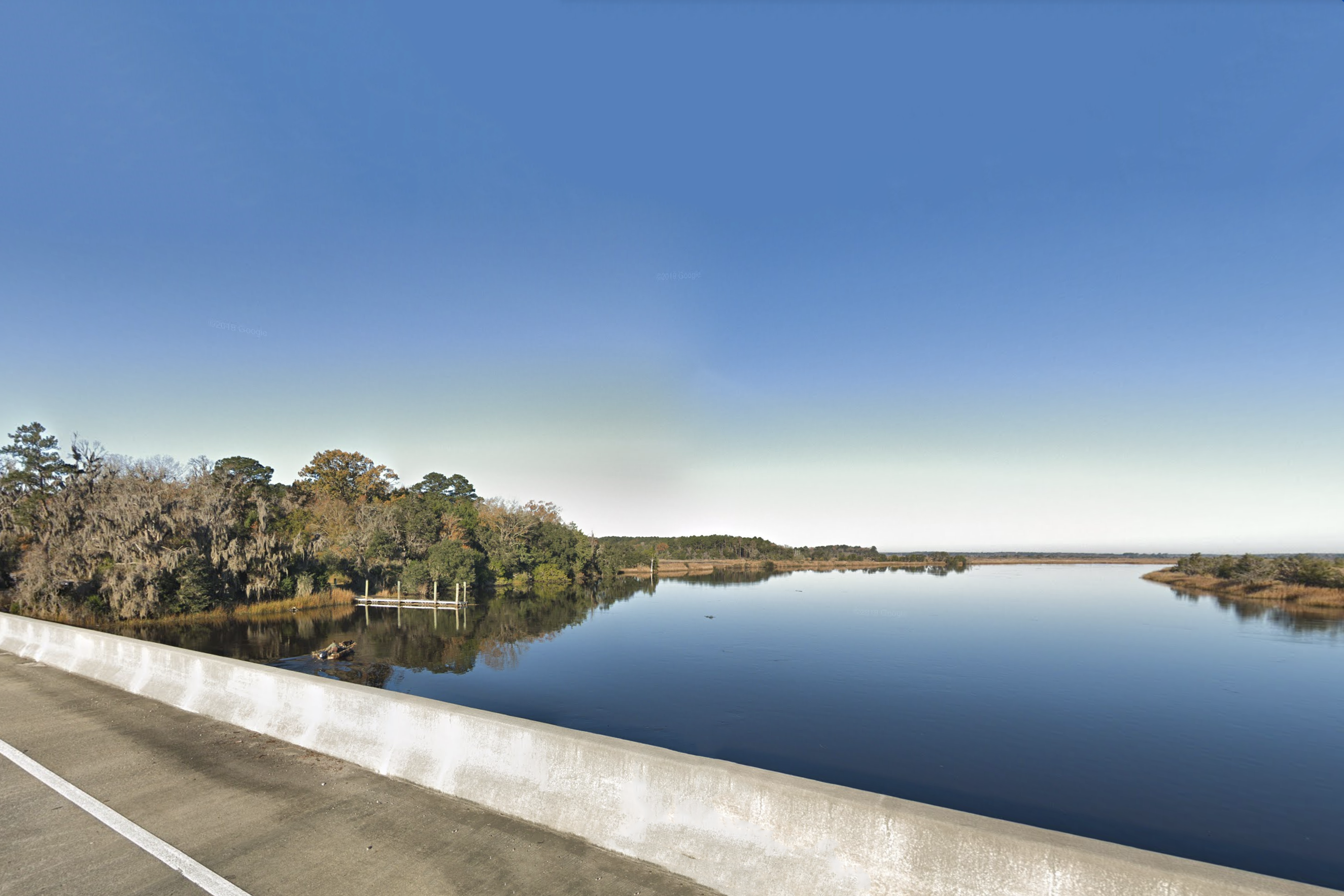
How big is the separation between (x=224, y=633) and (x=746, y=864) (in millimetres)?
37737

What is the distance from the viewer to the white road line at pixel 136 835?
16.4 feet

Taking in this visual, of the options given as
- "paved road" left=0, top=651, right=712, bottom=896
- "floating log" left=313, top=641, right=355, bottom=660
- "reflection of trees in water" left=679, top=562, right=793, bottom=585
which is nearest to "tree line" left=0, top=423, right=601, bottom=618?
"floating log" left=313, top=641, right=355, bottom=660

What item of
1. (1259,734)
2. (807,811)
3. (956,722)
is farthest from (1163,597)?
(807,811)

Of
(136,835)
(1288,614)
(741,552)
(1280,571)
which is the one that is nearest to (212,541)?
(136,835)

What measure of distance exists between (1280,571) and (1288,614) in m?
22.3

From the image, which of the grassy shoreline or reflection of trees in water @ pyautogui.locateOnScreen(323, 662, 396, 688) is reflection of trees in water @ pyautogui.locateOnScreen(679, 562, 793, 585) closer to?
the grassy shoreline

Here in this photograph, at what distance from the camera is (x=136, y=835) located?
5867 mm

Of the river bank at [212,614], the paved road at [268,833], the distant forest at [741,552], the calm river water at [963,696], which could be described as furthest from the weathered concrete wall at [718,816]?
the distant forest at [741,552]

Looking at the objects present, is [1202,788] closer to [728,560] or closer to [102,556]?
[102,556]

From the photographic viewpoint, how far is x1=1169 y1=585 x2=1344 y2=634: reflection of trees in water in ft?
155

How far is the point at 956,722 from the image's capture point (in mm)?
22234

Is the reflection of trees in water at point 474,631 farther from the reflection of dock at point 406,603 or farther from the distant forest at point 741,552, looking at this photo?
the distant forest at point 741,552

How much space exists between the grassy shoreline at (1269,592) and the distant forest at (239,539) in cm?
7768

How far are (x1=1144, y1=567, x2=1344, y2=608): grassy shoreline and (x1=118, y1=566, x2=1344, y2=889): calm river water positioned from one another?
12701 mm
